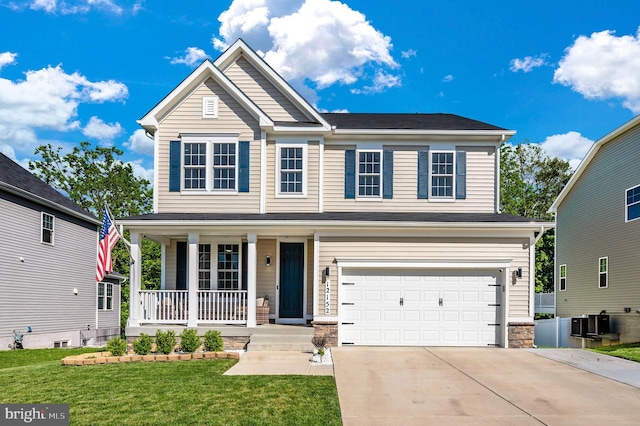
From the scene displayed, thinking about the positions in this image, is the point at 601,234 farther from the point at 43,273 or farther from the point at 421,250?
the point at 43,273

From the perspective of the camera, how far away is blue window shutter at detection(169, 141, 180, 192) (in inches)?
602

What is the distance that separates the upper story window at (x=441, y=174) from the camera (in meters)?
15.9

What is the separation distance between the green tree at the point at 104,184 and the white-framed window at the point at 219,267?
71.1 ft

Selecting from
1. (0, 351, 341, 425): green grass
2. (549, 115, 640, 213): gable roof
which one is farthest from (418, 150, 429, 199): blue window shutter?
(549, 115, 640, 213): gable roof

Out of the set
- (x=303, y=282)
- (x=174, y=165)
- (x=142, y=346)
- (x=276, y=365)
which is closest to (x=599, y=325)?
(x=303, y=282)

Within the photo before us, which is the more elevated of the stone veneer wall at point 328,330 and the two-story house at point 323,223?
the two-story house at point 323,223

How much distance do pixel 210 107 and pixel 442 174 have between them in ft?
23.0

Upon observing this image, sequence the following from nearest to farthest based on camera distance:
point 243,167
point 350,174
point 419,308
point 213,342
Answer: point 213,342 → point 419,308 → point 243,167 → point 350,174

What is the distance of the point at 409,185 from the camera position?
15.9 m

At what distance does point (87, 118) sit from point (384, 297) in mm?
34417

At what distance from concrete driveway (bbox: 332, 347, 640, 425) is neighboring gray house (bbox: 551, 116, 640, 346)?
9.27 m

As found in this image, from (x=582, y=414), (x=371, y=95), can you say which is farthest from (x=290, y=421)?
(x=371, y=95)

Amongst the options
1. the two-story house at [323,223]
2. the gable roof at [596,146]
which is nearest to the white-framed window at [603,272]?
the gable roof at [596,146]

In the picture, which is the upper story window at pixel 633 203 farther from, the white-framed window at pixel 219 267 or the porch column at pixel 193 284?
the porch column at pixel 193 284
